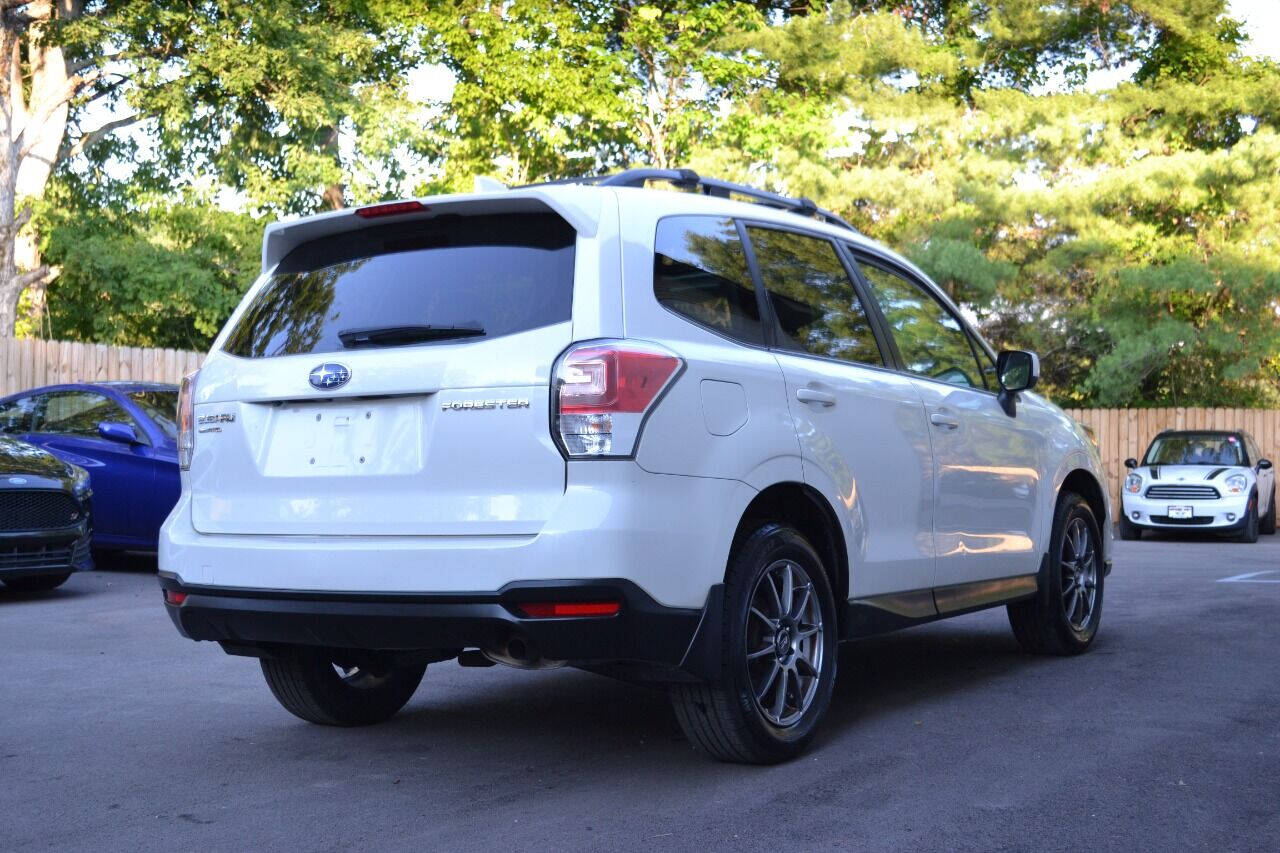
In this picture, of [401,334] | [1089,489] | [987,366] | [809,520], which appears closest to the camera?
[401,334]

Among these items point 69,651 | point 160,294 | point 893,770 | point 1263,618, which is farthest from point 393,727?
point 160,294

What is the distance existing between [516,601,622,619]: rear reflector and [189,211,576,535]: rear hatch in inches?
8.7

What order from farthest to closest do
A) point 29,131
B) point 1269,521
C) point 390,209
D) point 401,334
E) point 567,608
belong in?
point 29,131
point 1269,521
point 390,209
point 401,334
point 567,608

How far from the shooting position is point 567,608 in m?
4.11

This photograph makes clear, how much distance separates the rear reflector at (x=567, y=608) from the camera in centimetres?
411

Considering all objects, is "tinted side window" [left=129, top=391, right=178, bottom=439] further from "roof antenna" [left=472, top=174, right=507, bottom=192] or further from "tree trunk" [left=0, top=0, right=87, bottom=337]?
"tree trunk" [left=0, top=0, right=87, bottom=337]

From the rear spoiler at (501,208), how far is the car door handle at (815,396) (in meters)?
0.96

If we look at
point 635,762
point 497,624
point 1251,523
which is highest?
point 497,624

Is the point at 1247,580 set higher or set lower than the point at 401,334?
lower

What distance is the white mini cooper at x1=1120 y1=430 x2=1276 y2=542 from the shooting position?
1931 cm

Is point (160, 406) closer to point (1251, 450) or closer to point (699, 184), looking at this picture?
point (699, 184)

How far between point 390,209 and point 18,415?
948cm

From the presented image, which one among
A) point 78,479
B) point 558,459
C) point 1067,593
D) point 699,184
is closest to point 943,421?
point 699,184

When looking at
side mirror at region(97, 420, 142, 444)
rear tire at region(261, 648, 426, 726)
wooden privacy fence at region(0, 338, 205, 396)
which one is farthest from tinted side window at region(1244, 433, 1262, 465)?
rear tire at region(261, 648, 426, 726)
